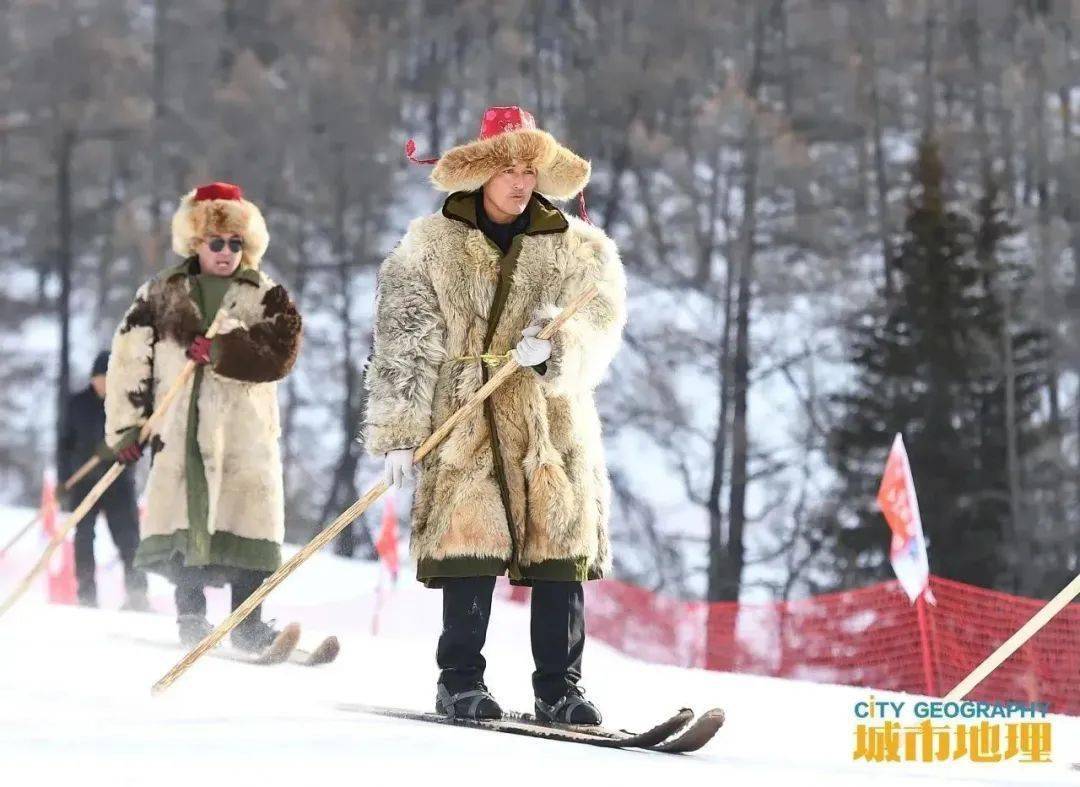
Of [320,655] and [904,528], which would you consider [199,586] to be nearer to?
[320,655]

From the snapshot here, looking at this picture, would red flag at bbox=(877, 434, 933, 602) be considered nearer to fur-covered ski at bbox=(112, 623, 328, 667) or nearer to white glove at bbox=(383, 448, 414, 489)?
fur-covered ski at bbox=(112, 623, 328, 667)

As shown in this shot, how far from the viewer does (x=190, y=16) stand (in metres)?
32.7

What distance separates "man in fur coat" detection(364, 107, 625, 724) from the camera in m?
4.94

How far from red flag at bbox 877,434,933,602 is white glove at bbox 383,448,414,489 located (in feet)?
13.4

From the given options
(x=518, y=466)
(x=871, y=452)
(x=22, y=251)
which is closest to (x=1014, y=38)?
(x=871, y=452)

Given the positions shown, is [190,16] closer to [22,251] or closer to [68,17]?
[68,17]

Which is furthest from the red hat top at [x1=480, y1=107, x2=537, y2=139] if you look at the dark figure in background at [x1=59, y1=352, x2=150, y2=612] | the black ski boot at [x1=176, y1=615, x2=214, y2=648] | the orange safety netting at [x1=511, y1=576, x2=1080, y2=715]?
the orange safety netting at [x1=511, y1=576, x2=1080, y2=715]

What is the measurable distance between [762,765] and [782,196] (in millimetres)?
23146

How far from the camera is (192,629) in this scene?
7223 millimetres

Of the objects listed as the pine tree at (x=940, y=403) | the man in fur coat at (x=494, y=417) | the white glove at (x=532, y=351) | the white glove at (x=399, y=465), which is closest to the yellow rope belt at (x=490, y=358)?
the man in fur coat at (x=494, y=417)

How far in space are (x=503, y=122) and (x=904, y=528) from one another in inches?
168

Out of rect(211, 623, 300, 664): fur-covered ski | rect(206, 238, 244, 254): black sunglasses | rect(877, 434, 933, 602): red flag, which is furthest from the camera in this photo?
rect(877, 434, 933, 602): red flag

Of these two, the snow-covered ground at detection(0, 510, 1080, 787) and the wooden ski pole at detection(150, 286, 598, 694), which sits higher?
the wooden ski pole at detection(150, 286, 598, 694)

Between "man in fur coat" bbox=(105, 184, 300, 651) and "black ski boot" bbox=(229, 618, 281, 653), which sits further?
"man in fur coat" bbox=(105, 184, 300, 651)
